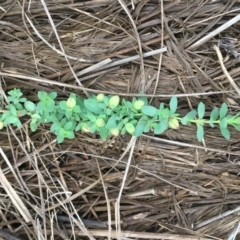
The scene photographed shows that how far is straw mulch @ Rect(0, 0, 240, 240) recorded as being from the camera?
107 centimetres

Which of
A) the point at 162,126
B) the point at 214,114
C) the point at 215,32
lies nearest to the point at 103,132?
the point at 162,126

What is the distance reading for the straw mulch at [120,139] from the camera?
1.07m

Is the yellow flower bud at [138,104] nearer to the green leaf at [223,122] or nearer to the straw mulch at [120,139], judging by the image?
the straw mulch at [120,139]

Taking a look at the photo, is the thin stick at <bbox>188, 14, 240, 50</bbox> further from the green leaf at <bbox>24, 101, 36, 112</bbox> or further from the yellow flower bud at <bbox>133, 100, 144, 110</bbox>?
the green leaf at <bbox>24, 101, 36, 112</bbox>

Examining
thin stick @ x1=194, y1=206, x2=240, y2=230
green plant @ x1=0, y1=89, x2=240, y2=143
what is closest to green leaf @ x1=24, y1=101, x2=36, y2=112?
green plant @ x1=0, y1=89, x2=240, y2=143

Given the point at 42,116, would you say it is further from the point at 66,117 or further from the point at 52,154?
the point at 52,154

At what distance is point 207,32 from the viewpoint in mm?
1073

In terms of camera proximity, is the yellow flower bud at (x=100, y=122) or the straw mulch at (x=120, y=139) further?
the straw mulch at (x=120, y=139)

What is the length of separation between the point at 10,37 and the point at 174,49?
1.54 ft

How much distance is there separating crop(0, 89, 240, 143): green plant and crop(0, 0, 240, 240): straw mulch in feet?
0.24

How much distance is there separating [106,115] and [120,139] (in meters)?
0.15

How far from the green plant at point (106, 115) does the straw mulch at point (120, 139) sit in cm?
7

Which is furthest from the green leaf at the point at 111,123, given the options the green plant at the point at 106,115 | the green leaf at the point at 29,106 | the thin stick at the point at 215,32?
the thin stick at the point at 215,32

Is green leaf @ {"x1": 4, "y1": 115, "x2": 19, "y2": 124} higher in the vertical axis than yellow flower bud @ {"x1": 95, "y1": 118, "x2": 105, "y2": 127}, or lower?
lower
